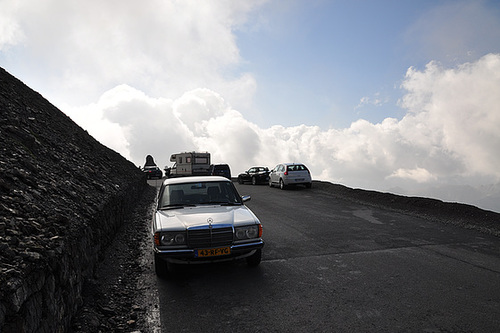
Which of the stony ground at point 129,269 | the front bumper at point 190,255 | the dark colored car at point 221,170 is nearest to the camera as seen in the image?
the stony ground at point 129,269

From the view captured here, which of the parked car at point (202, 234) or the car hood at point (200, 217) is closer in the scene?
the parked car at point (202, 234)

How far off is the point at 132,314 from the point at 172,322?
2.05ft

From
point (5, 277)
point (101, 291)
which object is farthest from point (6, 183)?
point (5, 277)

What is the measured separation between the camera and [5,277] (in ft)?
9.04

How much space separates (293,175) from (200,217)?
17175mm

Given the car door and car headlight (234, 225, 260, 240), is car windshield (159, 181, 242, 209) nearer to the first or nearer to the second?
car headlight (234, 225, 260, 240)

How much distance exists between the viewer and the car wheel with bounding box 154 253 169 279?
5297 millimetres

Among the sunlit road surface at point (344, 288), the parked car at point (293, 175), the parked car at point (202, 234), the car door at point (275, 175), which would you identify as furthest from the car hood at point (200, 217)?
the car door at point (275, 175)

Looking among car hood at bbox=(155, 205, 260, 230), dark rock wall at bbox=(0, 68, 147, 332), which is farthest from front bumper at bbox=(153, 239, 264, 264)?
dark rock wall at bbox=(0, 68, 147, 332)

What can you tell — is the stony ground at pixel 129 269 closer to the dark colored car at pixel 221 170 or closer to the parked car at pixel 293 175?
the parked car at pixel 293 175

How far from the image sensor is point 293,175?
22.1m

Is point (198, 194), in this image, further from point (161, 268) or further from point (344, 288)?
point (344, 288)

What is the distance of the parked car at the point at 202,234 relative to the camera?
5.02 meters

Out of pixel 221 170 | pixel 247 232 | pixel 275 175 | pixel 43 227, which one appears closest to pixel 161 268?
pixel 247 232
